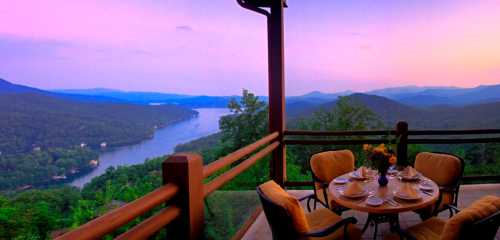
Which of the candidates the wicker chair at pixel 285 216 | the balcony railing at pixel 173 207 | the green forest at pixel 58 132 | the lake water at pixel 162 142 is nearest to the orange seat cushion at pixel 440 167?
Result: the wicker chair at pixel 285 216

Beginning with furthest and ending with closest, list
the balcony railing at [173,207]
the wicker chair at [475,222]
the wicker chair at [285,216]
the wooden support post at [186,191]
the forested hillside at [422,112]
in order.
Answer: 1. the forested hillside at [422,112]
2. the wicker chair at [285,216]
3. the wooden support post at [186,191]
4. the wicker chair at [475,222]
5. the balcony railing at [173,207]

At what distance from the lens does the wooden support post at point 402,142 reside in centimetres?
468

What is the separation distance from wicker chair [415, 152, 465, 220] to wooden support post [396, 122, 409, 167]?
90cm

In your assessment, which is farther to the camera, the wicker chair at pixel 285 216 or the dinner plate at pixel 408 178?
the dinner plate at pixel 408 178

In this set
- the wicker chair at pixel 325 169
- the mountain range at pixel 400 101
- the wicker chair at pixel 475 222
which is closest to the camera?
the wicker chair at pixel 475 222

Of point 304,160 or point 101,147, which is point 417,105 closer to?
point 304,160

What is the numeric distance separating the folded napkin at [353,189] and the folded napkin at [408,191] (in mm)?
327

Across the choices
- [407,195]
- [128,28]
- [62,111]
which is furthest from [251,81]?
[407,195]

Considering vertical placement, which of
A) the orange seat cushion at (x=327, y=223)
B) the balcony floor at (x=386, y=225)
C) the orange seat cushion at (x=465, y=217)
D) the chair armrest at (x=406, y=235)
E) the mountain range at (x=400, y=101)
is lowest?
the balcony floor at (x=386, y=225)

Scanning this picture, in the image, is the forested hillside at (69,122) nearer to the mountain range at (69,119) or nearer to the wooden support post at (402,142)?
the mountain range at (69,119)

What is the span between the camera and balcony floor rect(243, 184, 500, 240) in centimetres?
342

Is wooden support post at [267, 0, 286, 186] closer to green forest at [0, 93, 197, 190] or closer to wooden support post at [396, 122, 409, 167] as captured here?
wooden support post at [396, 122, 409, 167]

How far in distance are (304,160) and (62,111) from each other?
226 inches

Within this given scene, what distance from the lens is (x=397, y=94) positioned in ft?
30.7
